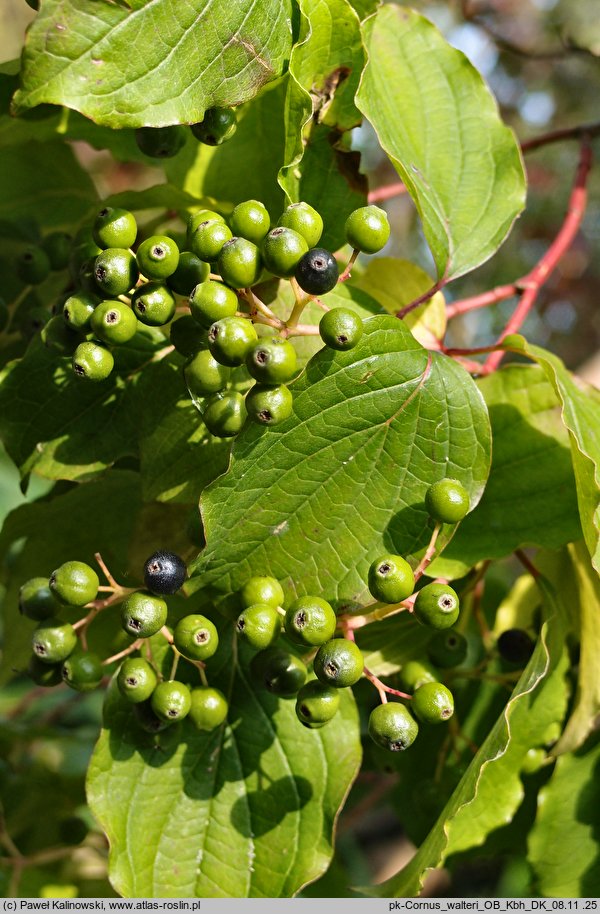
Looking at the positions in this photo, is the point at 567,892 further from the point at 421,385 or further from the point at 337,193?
the point at 337,193

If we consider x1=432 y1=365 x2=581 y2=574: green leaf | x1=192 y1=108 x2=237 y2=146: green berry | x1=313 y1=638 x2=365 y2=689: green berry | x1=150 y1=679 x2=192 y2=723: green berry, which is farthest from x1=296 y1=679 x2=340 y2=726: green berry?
x1=192 y1=108 x2=237 y2=146: green berry

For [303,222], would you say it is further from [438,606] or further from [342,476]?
[438,606]

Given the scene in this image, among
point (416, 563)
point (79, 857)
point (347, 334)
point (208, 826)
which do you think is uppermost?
point (347, 334)

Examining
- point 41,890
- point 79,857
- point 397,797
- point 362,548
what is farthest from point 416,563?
point 79,857

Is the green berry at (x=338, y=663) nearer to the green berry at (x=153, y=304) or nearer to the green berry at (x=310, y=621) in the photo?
the green berry at (x=310, y=621)

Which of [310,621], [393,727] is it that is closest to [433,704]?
[393,727]

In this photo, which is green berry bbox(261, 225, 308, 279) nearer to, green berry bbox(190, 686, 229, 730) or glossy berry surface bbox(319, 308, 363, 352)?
glossy berry surface bbox(319, 308, 363, 352)
